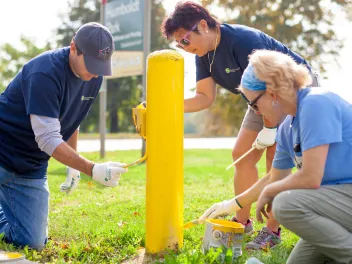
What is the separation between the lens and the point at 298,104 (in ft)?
7.79

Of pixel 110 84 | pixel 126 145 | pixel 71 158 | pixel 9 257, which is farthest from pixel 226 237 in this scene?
Result: pixel 110 84

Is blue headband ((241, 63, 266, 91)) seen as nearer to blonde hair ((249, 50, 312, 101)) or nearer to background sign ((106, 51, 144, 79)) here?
blonde hair ((249, 50, 312, 101))

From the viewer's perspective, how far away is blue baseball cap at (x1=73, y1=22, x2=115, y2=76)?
3264 millimetres

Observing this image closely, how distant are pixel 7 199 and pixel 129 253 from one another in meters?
1.19

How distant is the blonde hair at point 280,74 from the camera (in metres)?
2.35

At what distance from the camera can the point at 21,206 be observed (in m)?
3.72

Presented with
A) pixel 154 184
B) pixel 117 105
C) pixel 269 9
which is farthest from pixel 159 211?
pixel 117 105

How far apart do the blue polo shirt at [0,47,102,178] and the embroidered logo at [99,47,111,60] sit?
0.96 feet

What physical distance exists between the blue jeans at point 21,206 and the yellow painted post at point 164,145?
103 cm

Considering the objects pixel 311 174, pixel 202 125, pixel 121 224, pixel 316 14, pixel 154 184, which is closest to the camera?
pixel 311 174

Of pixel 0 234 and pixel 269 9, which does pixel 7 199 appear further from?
pixel 269 9

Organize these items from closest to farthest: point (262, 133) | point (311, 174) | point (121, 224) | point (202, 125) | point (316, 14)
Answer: point (311, 174), point (262, 133), point (121, 224), point (316, 14), point (202, 125)

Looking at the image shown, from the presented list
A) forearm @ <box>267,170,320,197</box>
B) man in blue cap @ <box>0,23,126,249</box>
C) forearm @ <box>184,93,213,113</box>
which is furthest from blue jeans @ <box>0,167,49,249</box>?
forearm @ <box>267,170,320,197</box>

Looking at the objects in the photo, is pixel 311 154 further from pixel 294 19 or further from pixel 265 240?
pixel 294 19
